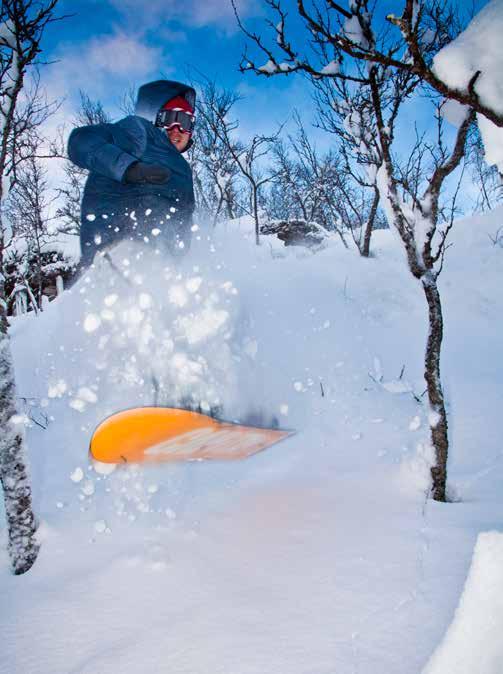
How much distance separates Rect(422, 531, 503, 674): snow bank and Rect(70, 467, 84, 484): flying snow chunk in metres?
2.88

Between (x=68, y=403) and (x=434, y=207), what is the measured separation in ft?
14.0

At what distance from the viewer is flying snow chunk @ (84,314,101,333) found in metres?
4.57

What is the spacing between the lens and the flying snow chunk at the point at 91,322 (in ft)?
15.0

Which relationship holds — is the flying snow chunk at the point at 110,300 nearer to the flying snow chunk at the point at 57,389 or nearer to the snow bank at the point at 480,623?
the flying snow chunk at the point at 57,389

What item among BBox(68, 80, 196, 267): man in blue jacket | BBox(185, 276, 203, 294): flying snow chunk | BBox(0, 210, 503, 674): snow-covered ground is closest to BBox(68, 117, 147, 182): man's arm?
BBox(68, 80, 196, 267): man in blue jacket

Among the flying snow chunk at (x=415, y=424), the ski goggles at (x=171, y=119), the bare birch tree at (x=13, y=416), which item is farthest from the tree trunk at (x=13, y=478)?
the ski goggles at (x=171, y=119)

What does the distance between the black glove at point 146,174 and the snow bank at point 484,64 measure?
3030 mm

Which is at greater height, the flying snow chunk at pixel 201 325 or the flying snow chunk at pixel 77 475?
the flying snow chunk at pixel 201 325

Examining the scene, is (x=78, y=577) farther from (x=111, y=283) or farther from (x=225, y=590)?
(x=111, y=283)

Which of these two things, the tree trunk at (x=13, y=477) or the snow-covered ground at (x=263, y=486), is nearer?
the snow-covered ground at (x=263, y=486)

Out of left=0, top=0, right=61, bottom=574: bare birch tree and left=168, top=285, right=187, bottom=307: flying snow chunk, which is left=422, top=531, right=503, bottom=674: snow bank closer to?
left=0, top=0, right=61, bottom=574: bare birch tree

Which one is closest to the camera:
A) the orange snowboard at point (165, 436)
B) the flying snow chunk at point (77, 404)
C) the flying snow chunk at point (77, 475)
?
the orange snowboard at point (165, 436)

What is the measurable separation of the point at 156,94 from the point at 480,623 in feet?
16.8

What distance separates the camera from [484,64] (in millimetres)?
1183
